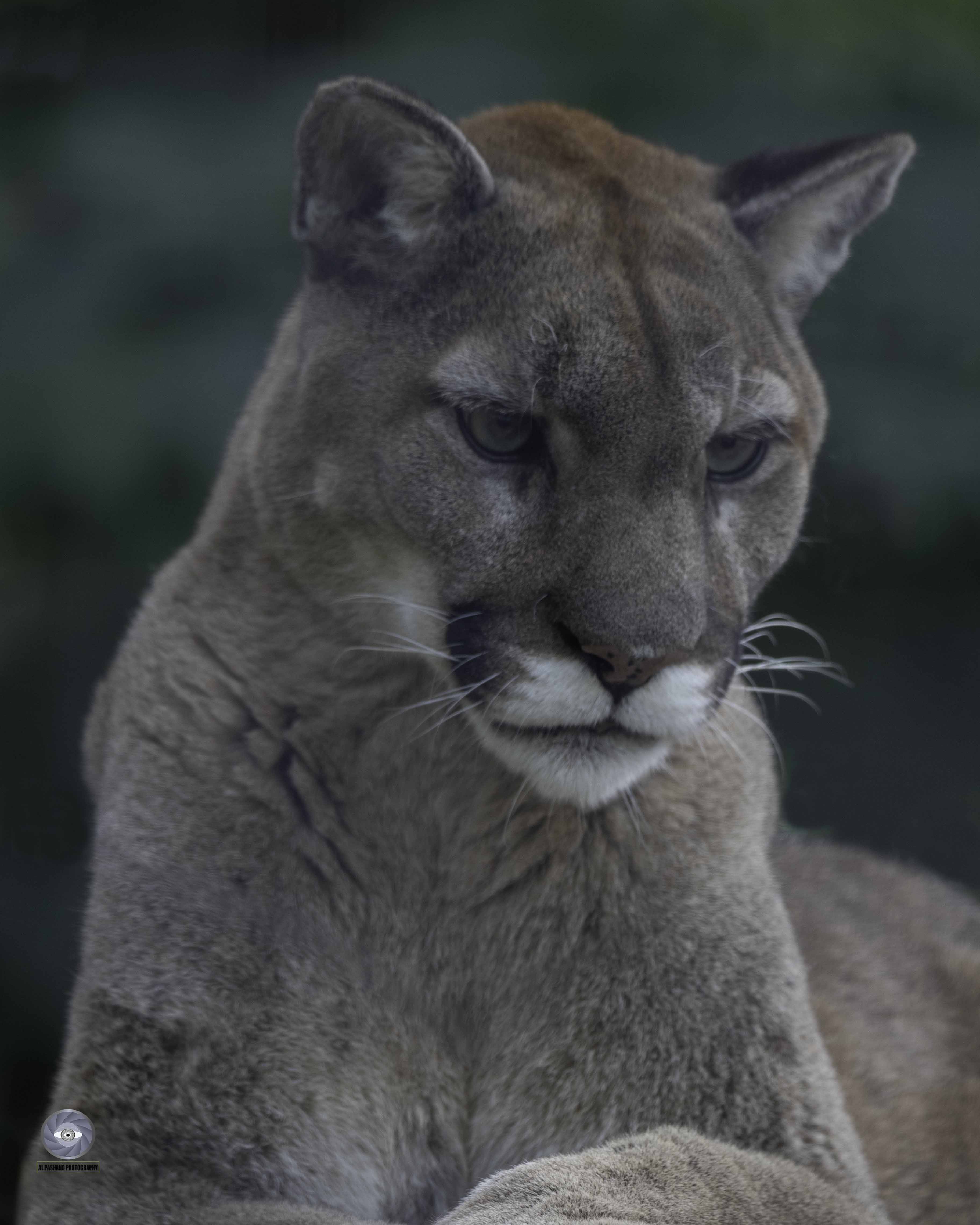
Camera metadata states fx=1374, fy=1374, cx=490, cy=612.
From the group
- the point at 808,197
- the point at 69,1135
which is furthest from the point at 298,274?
the point at 69,1135

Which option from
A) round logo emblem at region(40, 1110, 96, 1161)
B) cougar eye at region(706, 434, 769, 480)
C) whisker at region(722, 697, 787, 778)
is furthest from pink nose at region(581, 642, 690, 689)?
round logo emblem at region(40, 1110, 96, 1161)

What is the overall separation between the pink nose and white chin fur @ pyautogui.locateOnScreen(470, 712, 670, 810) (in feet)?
0.46

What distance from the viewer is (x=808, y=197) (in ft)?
8.39

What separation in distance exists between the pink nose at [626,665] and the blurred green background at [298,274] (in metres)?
1.66

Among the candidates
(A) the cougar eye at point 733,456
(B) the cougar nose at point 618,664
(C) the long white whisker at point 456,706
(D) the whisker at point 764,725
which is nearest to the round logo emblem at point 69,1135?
(C) the long white whisker at point 456,706

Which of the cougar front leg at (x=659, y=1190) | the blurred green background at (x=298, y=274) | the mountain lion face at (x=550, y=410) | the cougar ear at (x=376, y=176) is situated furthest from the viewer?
the blurred green background at (x=298, y=274)

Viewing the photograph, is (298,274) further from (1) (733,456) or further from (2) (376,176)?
(1) (733,456)

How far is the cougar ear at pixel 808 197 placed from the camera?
Answer: 2531 millimetres

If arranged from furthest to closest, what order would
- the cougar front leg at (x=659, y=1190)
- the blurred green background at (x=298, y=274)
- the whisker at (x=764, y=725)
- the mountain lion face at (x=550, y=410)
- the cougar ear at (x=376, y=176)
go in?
the blurred green background at (x=298, y=274)
the whisker at (x=764, y=725)
the cougar ear at (x=376, y=176)
the mountain lion face at (x=550, y=410)
the cougar front leg at (x=659, y=1190)

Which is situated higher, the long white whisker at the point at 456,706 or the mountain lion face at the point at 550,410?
the mountain lion face at the point at 550,410

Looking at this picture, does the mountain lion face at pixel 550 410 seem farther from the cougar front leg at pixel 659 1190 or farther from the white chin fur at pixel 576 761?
the cougar front leg at pixel 659 1190

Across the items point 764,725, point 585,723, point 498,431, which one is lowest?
point 764,725

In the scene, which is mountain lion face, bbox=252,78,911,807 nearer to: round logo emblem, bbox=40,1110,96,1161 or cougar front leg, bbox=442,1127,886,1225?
cougar front leg, bbox=442,1127,886,1225

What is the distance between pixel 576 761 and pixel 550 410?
1.79ft
